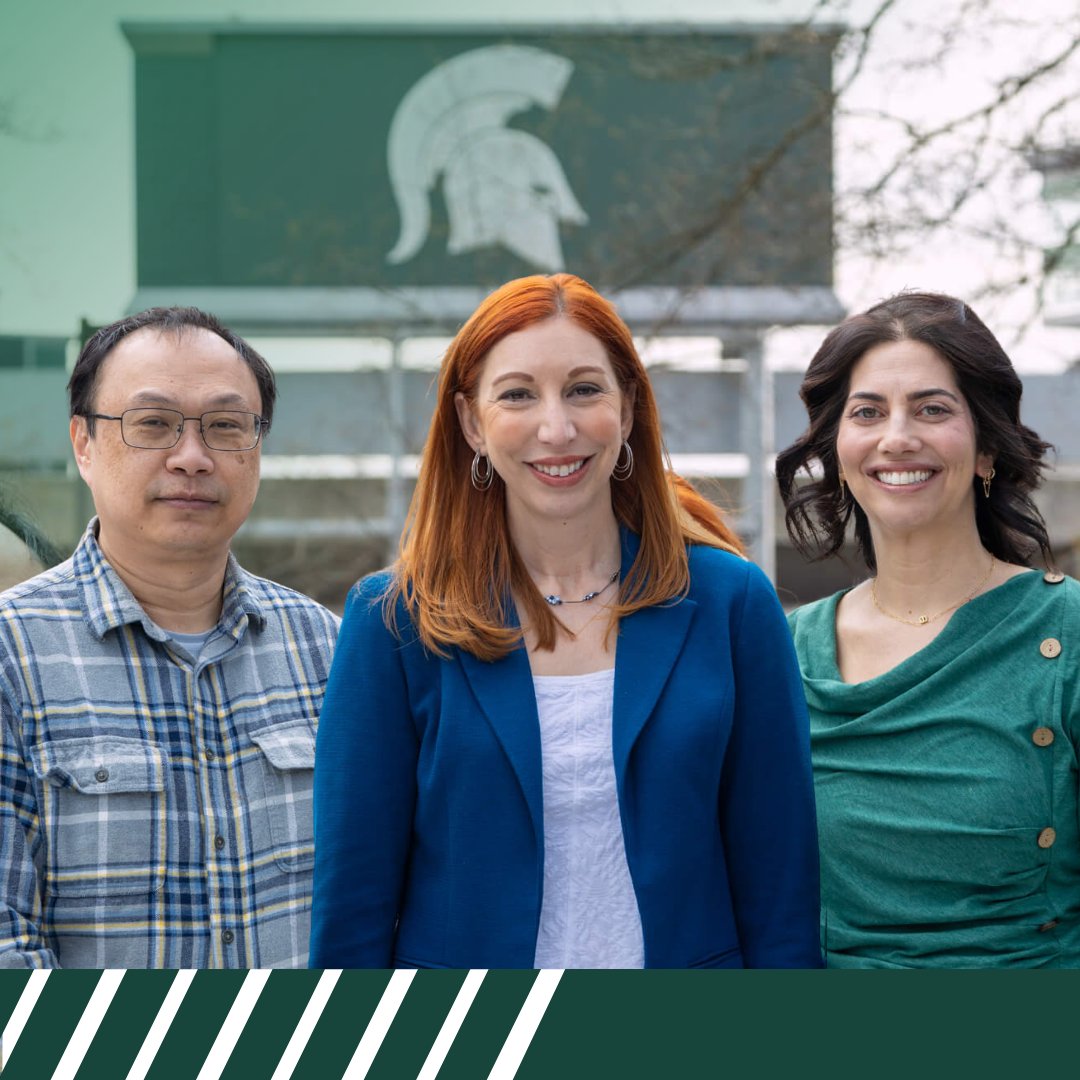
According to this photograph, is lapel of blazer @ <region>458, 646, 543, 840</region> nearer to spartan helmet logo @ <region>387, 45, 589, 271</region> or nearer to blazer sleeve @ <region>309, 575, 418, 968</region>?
blazer sleeve @ <region>309, 575, 418, 968</region>

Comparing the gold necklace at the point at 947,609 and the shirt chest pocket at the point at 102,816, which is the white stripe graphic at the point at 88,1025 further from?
the gold necklace at the point at 947,609

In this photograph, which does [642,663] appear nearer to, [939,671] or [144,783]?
[939,671]

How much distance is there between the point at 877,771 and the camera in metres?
2.25

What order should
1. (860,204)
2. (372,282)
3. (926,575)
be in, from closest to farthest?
(926,575), (860,204), (372,282)

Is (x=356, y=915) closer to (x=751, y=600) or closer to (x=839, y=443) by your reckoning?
(x=751, y=600)

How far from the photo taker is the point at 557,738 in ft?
6.40

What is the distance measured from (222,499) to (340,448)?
20.5ft

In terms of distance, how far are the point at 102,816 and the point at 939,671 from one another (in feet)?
4.23

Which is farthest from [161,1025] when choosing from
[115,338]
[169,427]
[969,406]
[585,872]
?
[969,406]

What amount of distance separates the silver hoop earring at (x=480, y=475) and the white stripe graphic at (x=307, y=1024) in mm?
766

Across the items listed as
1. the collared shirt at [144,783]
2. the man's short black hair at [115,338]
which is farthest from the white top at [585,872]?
the man's short black hair at [115,338]

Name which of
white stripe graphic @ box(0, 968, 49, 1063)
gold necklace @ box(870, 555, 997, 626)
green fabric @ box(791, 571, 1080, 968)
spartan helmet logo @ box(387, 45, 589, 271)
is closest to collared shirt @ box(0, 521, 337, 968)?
white stripe graphic @ box(0, 968, 49, 1063)

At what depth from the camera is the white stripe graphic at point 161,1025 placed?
66.1 inches

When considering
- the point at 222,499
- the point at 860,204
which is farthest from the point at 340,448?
the point at 222,499
